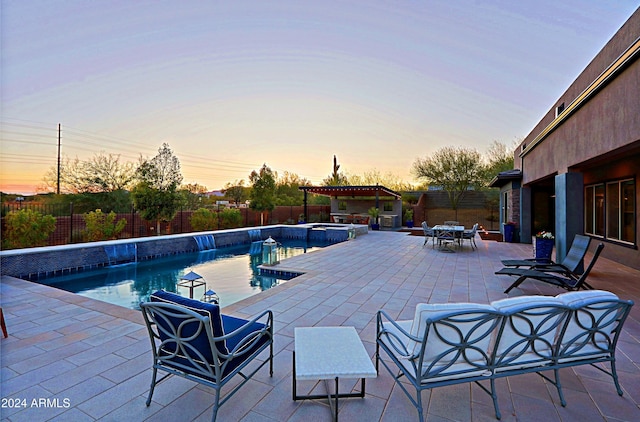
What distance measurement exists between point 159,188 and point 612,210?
49.2ft

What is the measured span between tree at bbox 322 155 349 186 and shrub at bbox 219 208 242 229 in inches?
594

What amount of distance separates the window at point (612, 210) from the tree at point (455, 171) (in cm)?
1155

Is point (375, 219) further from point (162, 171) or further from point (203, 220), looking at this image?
point (162, 171)

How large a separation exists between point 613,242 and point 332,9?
33.4ft

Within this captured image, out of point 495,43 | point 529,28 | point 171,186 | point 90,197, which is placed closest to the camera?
point 529,28

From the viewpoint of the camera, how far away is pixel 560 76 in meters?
10.4

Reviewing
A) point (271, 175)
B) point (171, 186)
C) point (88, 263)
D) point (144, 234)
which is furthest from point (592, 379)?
point (271, 175)

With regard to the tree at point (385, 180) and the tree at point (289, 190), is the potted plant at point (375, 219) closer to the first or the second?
the tree at point (289, 190)

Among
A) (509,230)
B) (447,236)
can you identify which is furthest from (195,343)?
(509,230)

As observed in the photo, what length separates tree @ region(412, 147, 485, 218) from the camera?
21.2 meters

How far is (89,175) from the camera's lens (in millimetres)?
15898

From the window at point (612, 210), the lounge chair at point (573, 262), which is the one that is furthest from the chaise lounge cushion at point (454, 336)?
the window at point (612, 210)

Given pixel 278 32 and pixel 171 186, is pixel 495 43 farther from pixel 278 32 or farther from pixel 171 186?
pixel 171 186

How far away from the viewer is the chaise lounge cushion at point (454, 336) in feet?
6.01
